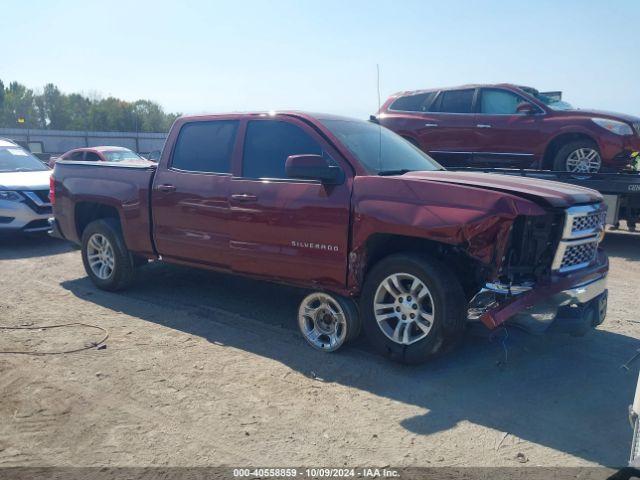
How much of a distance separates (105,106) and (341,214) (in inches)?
2849

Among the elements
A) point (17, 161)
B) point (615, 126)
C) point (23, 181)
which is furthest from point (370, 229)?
A: point (17, 161)

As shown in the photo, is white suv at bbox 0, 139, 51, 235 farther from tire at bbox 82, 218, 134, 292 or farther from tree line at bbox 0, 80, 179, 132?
tree line at bbox 0, 80, 179, 132

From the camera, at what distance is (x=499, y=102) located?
962 cm

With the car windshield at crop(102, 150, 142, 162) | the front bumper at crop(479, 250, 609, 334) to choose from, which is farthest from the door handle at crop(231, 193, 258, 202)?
the car windshield at crop(102, 150, 142, 162)

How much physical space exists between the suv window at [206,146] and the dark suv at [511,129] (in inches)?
214

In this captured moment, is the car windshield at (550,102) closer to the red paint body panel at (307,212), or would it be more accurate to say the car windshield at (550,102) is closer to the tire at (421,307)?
the red paint body panel at (307,212)

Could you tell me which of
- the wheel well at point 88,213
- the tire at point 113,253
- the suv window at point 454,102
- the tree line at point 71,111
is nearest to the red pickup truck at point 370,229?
the tire at point 113,253

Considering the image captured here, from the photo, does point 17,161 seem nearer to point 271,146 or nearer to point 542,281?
point 271,146

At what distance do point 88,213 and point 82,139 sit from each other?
4049 centimetres

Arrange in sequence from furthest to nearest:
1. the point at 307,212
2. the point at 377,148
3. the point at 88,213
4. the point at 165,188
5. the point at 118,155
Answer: the point at 118,155 → the point at 88,213 → the point at 165,188 → the point at 377,148 → the point at 307,212

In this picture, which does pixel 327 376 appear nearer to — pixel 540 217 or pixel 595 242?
pixel 540 217

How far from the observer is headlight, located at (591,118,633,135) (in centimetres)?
845

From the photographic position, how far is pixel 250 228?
16.8ft

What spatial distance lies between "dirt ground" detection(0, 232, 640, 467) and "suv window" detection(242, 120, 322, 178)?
1.49m
